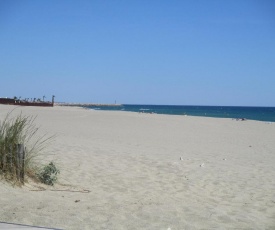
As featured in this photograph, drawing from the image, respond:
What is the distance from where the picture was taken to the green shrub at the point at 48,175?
5277mm

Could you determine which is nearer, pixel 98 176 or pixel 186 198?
pixel 186 198

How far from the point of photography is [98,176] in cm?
621

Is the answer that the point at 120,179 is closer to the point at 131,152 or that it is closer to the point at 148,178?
the point at 148,178

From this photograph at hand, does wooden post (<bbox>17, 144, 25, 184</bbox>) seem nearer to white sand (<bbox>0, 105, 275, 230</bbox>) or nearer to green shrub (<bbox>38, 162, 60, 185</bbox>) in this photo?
white sand (<bbox>0, 105, 275, 230</bbox>)

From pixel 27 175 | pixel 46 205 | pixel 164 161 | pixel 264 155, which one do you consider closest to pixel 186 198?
pixel 46 205

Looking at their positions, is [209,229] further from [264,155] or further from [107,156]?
[264,155]

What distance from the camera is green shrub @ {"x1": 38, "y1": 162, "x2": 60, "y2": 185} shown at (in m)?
5.28

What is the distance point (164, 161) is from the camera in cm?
802

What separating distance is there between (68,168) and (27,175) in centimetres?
141

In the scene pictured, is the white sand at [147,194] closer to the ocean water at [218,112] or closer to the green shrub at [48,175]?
the green shrub at [48,175]

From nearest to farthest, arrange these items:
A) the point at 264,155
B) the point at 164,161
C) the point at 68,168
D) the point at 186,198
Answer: the point at 186,198 → the point at 68,168 → the point at 164,161 → the point at 264,155

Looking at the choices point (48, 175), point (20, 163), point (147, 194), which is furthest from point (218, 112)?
point (20, 163)

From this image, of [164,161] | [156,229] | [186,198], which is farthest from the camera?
[164,161]

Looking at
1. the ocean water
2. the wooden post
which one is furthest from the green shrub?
the ocean water
